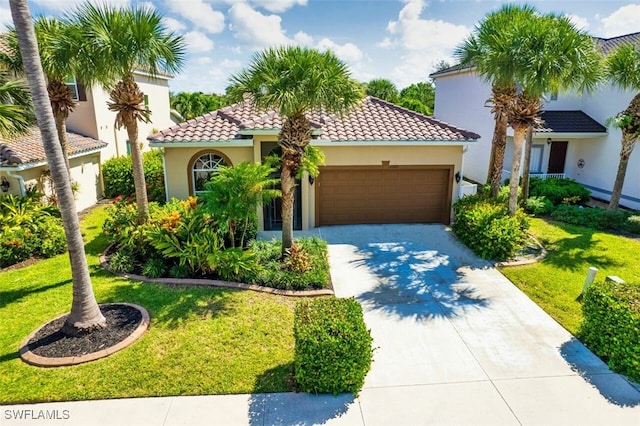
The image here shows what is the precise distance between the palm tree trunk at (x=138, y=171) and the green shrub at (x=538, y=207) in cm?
1524

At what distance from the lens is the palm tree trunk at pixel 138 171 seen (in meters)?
11.1

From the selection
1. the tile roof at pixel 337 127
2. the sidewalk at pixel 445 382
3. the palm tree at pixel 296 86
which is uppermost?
the palm tree at pixel 296 86

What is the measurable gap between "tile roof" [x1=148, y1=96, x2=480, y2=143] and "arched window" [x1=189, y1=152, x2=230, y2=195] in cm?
84

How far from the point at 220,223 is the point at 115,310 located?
3199 millimetres

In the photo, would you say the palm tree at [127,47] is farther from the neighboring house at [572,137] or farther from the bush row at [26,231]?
the neighboring house at [572,137]

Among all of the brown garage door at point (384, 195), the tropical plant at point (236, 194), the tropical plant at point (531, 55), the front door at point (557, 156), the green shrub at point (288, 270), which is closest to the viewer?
the green shrub at point (288, 270)

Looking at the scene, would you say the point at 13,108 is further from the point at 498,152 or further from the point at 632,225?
the point at 632,225

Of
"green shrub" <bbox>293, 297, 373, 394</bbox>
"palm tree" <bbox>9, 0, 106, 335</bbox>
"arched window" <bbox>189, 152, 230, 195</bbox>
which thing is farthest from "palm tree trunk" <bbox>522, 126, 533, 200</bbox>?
"palm tree" <bbox>9, 0, 106, 335</bbox>

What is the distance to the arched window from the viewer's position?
14.4 m

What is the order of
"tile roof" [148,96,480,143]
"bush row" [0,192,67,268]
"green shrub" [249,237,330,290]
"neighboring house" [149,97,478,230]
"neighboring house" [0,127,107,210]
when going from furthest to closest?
"neighboring house" [149,97,478,230], "tile roof" [148,96,480,143], "neighboring house" [0,127,107,210], "bush row" [0,192,67,268], "green shrub" [249,237,330,290]

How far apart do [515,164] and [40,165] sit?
16761 millimetres

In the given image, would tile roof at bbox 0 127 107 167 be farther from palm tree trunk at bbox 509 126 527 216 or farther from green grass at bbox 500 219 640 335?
palm tree trunk at bbox 509 126 527 216

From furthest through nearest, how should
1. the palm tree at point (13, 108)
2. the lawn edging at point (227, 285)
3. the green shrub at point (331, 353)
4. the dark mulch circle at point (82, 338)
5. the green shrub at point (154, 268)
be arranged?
the green shrub at point (154, 268) < the lawn edging at point (227, 285) < the palm tree at point (13, 108) < the dark mulch circle at point (82, 338) < the green shrub at point (331, 353)

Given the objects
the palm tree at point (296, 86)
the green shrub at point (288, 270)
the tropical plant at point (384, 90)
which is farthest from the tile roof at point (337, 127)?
the tropical plant at point (384, 90)
